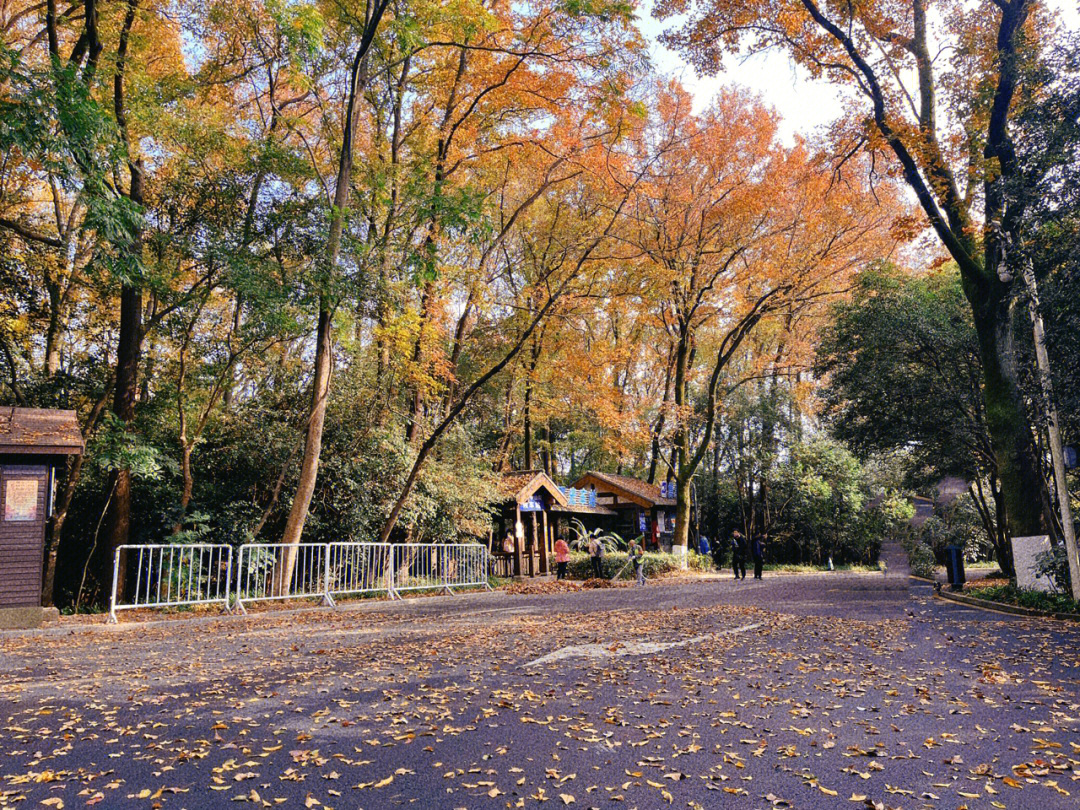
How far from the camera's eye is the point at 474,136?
59.2 feet

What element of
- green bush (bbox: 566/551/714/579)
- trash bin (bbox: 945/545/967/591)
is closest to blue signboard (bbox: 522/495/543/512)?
green bush (bbox: 566/551/714/579)

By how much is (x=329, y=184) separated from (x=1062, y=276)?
50.5 feet

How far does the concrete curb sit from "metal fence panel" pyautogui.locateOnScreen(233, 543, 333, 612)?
12.0 metres

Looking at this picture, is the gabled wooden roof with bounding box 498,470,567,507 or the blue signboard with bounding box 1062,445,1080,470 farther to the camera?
the gabled wooden roof with bounding box 498,470,567,507

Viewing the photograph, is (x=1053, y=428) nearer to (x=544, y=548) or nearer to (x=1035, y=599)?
(x=1035, y=599)

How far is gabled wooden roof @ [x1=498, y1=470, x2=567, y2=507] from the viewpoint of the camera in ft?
75.9

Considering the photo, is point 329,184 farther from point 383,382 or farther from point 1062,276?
point 1062,276

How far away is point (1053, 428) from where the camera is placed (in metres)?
11.0

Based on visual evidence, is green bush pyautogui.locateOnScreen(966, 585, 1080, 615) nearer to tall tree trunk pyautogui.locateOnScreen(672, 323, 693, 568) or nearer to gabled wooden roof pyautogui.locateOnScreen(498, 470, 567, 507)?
tall tree trunk pyautogui.locateOnScreen(672, 323, 693, 568)

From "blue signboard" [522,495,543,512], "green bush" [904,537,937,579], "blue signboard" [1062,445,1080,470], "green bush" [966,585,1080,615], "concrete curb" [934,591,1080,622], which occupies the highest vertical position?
"blue signboard" [1062,445,1080,470]

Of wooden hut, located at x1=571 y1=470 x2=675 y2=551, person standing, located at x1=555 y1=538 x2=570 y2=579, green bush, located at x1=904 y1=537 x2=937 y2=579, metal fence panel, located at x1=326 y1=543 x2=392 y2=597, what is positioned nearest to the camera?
metal fence panel, located at x1=326 y1=543 x2=392 y2=597

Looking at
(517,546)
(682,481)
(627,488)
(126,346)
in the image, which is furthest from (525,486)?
(126,346)

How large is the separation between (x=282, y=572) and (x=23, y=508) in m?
4.20

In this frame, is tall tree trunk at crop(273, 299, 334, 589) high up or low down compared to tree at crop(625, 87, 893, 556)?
down
